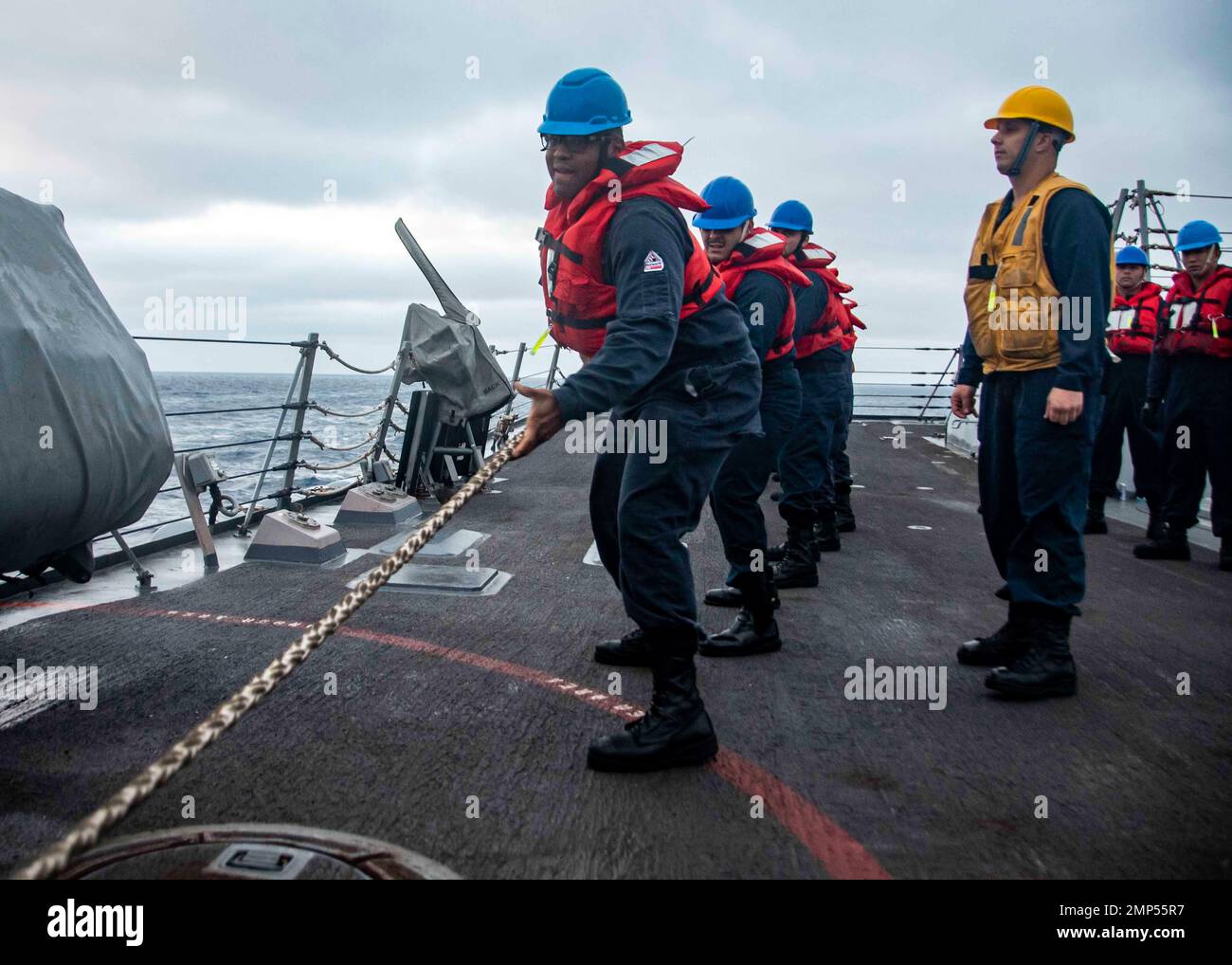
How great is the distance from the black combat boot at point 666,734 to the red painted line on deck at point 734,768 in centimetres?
10

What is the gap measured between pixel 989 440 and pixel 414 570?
320 cm

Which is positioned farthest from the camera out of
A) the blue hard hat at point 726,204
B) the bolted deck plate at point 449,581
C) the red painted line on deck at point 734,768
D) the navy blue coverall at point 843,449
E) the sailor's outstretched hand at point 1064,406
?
the navy blue coverall at point 843,449

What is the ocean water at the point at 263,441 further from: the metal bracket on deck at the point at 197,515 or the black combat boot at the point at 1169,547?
the black combat boot at the point at 1169,547

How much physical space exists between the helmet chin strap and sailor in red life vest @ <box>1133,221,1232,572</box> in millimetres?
3806

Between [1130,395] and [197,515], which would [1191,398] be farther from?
[197,515]

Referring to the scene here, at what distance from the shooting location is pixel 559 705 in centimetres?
345

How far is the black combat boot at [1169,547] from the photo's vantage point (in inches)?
270

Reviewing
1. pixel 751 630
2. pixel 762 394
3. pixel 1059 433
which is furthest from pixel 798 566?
pixel 1059 433

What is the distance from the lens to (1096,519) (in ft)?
26.6

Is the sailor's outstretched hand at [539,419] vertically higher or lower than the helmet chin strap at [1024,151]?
lower

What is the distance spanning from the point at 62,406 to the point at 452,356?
5619 mm

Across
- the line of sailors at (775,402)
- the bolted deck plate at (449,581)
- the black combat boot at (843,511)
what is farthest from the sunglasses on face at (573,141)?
the black combat boot at (843,511)
